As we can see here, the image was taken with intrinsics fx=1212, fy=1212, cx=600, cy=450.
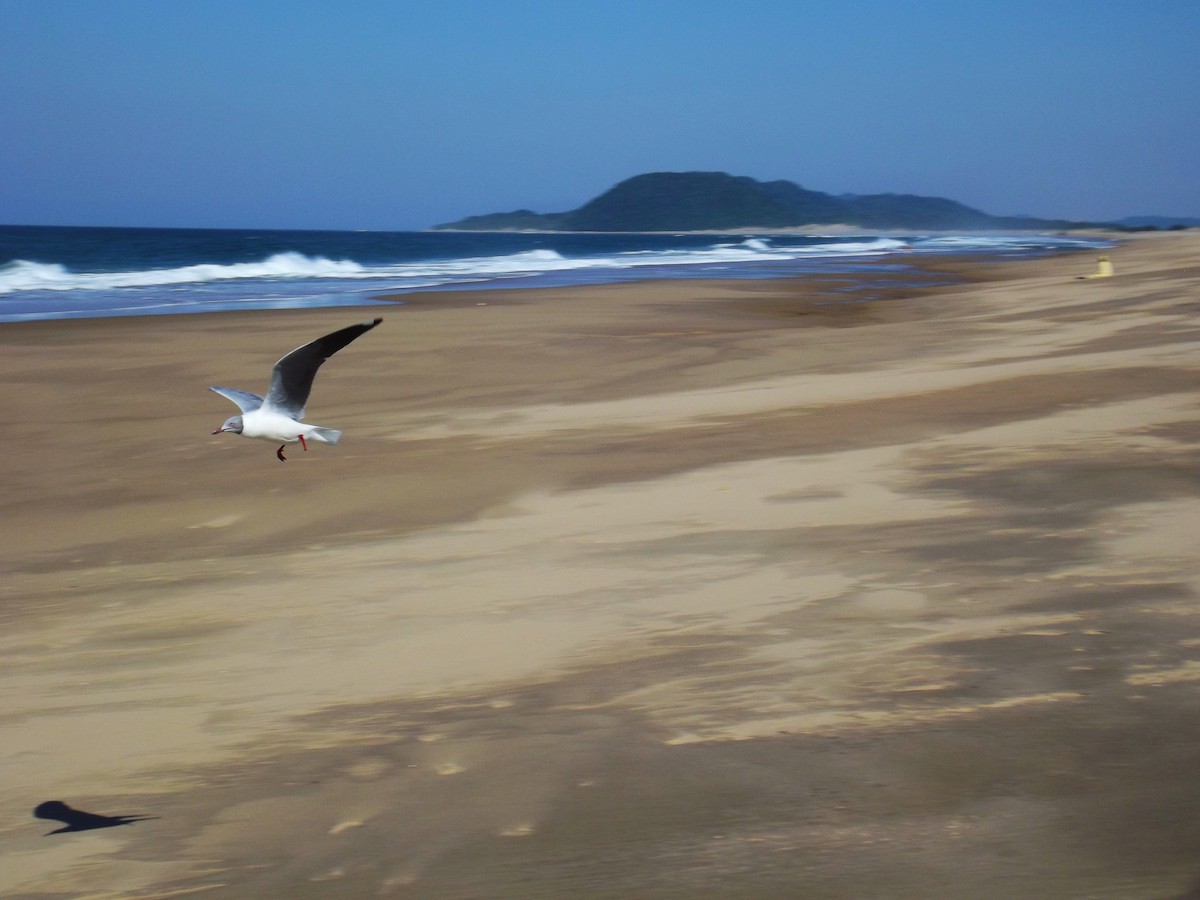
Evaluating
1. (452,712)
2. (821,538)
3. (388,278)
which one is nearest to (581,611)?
(452,712)

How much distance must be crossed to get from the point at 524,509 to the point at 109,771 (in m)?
3.09

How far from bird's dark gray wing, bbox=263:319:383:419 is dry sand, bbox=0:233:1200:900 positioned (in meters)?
0.63

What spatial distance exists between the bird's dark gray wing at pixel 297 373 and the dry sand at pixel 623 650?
63 cm

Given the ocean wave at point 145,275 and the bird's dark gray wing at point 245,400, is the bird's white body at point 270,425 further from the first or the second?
the ocean wave at point 145,275

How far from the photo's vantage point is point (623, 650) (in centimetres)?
429

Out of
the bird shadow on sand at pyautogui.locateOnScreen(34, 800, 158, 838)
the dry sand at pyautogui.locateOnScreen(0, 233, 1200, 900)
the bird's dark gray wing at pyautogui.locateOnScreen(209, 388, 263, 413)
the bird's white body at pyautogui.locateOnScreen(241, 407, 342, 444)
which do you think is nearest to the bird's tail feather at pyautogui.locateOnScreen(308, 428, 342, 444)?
the bird's white body at pyautogui.locateOnScreen(241, 407, 342, 444)

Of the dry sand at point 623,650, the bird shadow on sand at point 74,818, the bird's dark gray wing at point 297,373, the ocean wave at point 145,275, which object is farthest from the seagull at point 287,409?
the ocean wave at point 145,275

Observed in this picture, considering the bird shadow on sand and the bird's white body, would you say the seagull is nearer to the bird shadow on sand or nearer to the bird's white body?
the bird's white body

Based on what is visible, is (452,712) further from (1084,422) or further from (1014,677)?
(1084,422)

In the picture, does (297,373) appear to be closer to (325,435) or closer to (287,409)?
(287,409)

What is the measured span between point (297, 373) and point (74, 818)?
332cm

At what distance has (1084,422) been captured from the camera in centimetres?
776

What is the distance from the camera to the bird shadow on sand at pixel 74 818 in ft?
10.6

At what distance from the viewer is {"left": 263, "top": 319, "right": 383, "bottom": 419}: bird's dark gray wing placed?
598cm
